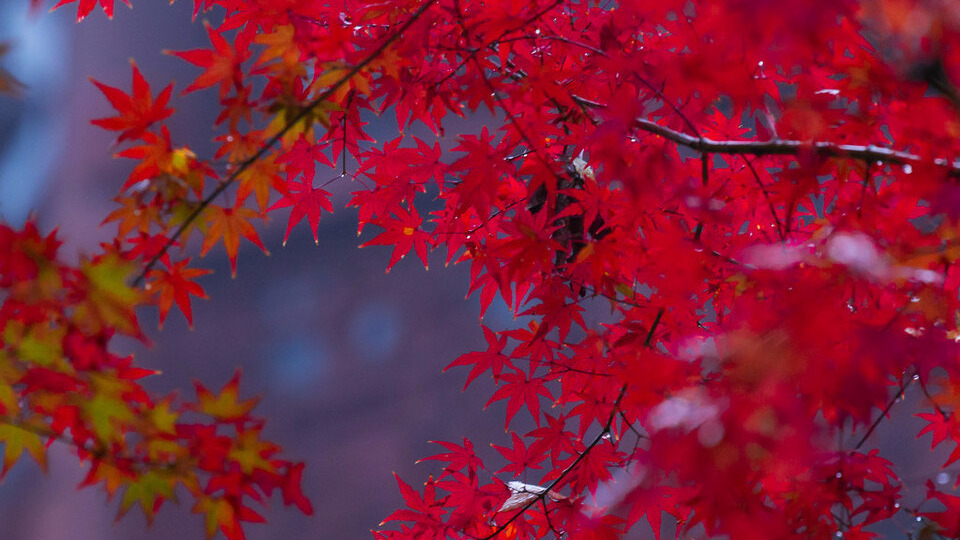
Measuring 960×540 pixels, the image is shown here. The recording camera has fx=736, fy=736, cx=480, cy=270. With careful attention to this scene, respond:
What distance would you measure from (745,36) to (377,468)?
2.51 meters

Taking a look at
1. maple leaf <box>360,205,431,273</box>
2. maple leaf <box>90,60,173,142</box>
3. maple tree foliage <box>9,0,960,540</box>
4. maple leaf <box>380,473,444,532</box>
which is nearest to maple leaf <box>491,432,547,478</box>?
maple tree foliage <box>9,0,960,540</box>

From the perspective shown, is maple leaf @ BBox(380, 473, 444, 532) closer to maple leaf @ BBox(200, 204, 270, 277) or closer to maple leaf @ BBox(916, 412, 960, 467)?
maple leaf @ BBox(200, 204, 270, 277)

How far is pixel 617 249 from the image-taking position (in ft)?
4.09

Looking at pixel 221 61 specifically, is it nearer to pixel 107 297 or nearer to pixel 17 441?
pixel 107 297

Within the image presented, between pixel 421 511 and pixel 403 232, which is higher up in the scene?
pixel 403 232

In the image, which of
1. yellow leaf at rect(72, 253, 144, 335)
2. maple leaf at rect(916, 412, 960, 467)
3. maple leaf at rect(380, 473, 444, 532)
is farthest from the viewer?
maple leaf at rect(380, 473, 444, 532)

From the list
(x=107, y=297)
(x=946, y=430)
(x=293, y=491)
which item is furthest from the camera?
(x=946, y=430)

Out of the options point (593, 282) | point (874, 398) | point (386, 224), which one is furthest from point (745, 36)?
point (386, 224)

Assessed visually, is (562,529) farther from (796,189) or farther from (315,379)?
(315,379)

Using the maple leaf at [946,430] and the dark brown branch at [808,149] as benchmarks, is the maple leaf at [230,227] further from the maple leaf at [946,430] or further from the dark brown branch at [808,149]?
the maple leaf at [946,430]

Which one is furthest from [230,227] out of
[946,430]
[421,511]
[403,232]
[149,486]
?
[946,430]

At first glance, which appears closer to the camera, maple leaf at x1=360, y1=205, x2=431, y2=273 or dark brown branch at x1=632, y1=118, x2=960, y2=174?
dark brown branch at x1=632, y1=118, x2=960, y2=174

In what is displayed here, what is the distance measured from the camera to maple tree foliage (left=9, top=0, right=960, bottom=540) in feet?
2.57

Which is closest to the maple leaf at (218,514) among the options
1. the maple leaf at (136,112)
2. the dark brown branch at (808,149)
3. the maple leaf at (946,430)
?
the maple leaf at (136,112)
